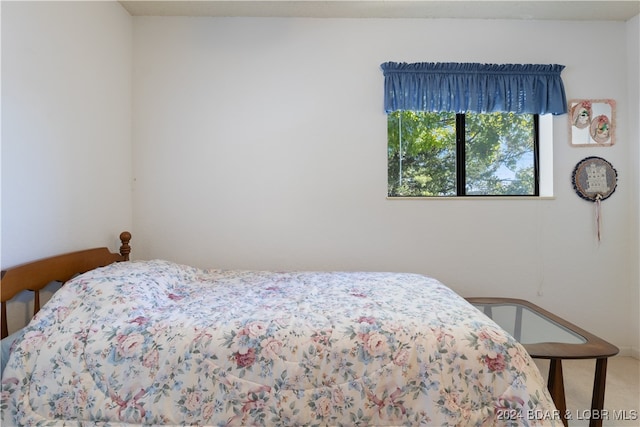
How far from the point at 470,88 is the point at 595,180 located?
3.72 feet

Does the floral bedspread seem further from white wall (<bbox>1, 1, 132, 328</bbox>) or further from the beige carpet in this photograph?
the beige carpet

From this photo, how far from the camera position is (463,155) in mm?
2432

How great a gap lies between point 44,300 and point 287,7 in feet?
7.46

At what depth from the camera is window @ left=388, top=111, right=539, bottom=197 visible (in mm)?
2426

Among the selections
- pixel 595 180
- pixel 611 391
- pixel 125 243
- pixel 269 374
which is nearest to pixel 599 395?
pixel 611 391

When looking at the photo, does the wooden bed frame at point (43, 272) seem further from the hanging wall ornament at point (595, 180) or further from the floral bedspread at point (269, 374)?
the hanging wall ornament at point (595, 180)

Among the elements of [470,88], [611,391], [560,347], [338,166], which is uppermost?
[470,88]

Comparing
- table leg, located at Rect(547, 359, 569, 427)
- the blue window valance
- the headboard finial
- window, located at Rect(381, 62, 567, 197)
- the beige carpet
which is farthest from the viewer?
window, located at Rect(381, 62, 567, 197)

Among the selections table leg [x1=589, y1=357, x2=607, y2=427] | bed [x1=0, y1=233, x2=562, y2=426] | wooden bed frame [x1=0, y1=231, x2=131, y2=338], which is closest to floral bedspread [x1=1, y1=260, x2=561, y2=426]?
bed [x1=0, y1=233, x2=562, y2=426]

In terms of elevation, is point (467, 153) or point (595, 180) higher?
point (467, 153)

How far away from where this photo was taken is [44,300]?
1.58 m

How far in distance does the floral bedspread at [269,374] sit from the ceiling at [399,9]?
80.7 inches

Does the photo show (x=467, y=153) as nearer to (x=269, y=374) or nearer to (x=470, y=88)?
(x=470, y=88)

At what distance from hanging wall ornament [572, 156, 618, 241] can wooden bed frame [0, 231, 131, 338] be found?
10.5ft
